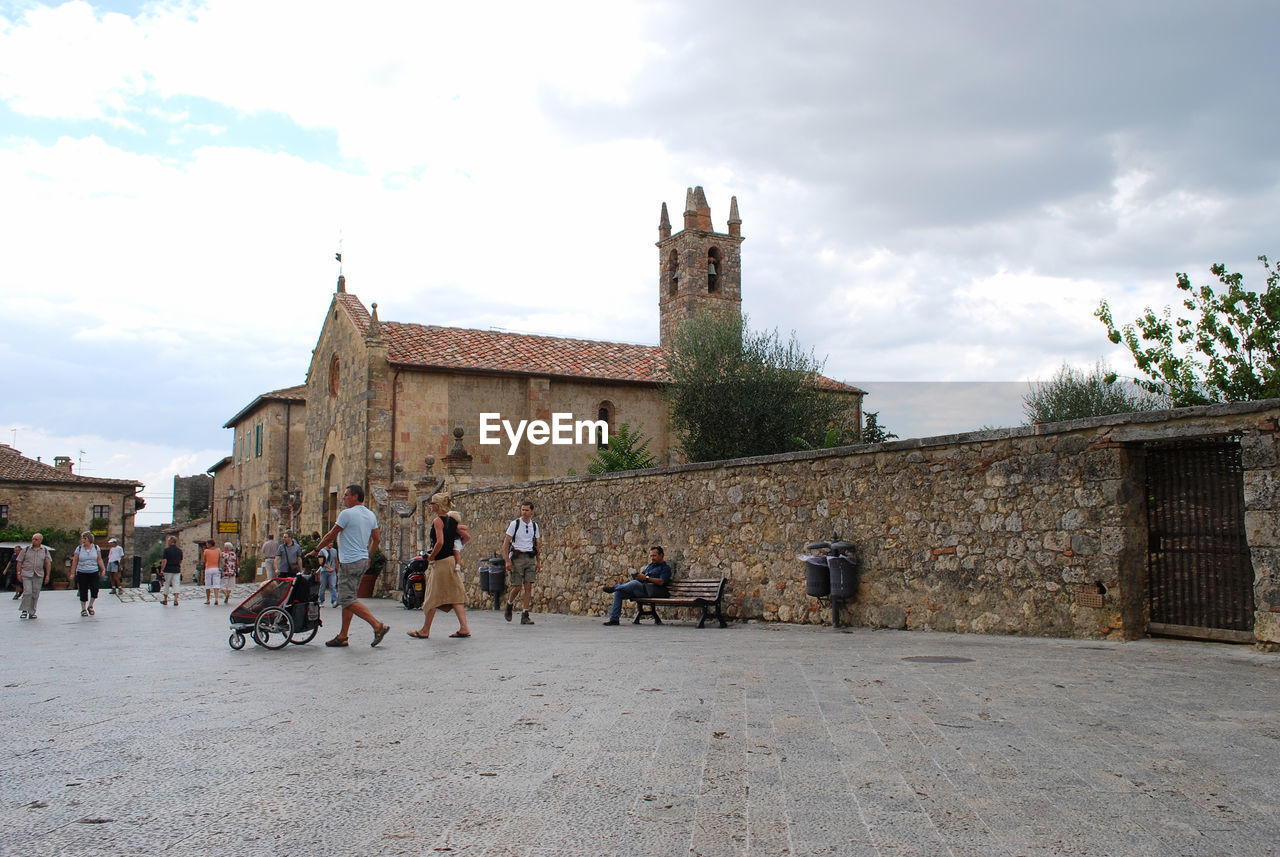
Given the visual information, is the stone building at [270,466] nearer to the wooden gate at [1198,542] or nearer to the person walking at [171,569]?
the person walking at [171,569]

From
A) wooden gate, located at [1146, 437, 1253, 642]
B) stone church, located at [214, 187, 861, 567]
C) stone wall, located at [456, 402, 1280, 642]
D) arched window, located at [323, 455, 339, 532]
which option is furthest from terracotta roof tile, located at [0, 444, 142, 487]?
wooden gate, located at [1146, 437, 1253, 642]

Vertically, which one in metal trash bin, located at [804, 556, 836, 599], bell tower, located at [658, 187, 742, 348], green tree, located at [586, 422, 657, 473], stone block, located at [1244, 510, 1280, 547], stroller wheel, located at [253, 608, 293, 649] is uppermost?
bell tower, located at [658, 187, 742, 348]

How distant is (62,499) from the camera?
2055 inches

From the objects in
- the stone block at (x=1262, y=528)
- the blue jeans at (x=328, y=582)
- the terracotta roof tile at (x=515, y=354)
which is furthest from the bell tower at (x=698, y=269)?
the stone block at (x=1262, y=528)

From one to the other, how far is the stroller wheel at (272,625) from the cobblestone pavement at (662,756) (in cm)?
171

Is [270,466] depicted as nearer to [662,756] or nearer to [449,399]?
[449,399]

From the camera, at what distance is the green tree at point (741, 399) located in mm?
31016

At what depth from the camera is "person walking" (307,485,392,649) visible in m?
10.7

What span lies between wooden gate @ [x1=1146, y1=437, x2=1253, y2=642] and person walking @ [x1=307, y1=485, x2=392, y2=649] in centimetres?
767

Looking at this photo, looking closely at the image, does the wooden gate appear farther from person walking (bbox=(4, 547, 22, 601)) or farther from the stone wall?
person walking (bbox=(4, 547, 22, 601))

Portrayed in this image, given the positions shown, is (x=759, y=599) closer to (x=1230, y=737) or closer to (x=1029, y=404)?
(x=1230, y=737)

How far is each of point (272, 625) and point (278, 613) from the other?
15 cm

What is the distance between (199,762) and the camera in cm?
491

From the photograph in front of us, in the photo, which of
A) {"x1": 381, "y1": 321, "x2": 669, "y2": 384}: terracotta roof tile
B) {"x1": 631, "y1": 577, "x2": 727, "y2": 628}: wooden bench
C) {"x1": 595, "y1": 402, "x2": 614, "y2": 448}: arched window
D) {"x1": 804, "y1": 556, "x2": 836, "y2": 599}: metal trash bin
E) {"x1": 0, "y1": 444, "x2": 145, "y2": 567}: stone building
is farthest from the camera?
{"x1": 0, "y1": 444, "x2": 145, "y2": 567}: stone building
